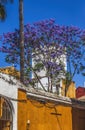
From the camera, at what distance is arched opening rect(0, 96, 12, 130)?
17719 millimetres

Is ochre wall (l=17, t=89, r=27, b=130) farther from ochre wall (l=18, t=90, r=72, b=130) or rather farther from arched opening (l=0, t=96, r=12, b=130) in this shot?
arched opening (l=0, t=96, r=12, b=130)

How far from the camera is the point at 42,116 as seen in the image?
20.0 meters

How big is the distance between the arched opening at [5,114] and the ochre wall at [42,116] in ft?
1.61

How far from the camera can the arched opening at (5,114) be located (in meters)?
17.7

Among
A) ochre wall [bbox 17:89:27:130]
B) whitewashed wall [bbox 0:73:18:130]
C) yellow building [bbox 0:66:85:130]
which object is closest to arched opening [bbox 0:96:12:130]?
yellow building [bbox 0:66:85:130]

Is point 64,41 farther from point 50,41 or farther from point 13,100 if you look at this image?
point 13,100

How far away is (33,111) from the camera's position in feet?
63.7

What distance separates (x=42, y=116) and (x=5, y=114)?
2515 mm

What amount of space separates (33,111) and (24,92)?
111cm

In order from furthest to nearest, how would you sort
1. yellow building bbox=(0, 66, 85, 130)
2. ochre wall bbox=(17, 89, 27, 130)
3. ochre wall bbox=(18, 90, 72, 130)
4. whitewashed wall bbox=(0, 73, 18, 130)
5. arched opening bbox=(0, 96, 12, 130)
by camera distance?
ochre wall bbox=(18, 90, 72, 130)
ochre wall bbox=(17, 89, 27, 130)
yellow building bbox=(0, 66, 85, 130)
whitewashed wall bbox=(0, 73, 18, 130)
arched opening bbox=(0, 96, 12, 130)

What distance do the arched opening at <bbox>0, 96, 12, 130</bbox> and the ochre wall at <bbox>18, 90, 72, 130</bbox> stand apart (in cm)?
49

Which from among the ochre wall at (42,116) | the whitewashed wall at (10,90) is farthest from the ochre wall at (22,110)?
the whitewashed wall at (10,90)

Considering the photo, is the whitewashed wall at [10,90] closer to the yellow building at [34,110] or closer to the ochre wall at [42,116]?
the yellow building at [34,110]

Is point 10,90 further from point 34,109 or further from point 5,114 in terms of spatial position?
point 34,109
